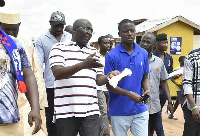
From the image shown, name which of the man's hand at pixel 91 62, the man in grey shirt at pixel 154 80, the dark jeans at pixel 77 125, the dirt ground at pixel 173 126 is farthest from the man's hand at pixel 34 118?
the dirt ground at pixel 173 126

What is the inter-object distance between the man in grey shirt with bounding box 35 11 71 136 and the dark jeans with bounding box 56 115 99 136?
1364 millimetres

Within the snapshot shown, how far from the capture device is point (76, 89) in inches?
157

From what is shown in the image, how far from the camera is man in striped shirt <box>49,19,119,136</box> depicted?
398cm

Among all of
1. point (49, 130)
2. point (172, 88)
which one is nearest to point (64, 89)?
point (49, 130)

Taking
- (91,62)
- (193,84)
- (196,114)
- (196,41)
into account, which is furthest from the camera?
(196,41)

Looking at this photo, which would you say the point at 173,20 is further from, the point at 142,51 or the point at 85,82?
the point at 85,82

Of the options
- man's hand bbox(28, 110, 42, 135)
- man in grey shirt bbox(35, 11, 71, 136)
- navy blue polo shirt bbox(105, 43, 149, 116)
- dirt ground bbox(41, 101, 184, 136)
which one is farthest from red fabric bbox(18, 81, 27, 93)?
dirt ground bbox(41, 101, 184, 136)

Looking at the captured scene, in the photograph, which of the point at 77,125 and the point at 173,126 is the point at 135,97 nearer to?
the point at 77,125

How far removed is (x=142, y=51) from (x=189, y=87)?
910mm

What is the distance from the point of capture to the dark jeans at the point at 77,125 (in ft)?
13.3

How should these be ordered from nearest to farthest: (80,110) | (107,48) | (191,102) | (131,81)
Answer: (80,110)
(131,81)
(191,102)
(107,48)

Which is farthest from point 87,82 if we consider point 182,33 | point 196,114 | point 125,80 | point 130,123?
point 182,33

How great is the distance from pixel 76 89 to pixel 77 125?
1.54 feet

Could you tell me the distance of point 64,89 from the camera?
4.02 metres
